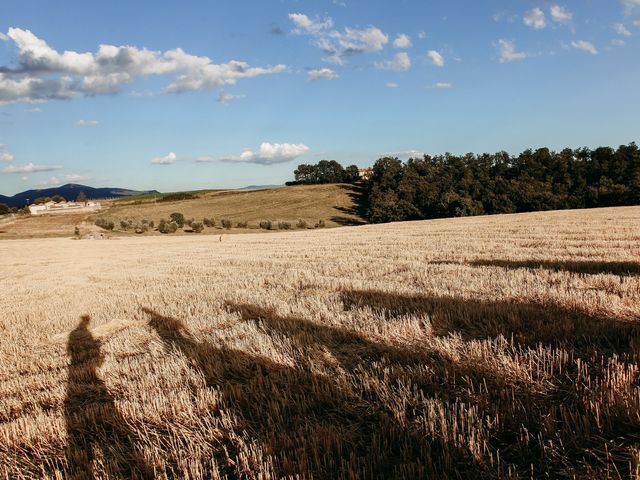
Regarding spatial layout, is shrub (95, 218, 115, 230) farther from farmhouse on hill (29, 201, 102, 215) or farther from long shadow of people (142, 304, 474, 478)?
long shadow of people (142, 304, 474, 478)

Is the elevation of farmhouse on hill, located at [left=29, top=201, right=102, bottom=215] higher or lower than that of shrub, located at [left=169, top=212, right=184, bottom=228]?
higher

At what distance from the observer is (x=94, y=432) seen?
3.88 m

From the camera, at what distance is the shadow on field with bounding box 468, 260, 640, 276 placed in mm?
9820

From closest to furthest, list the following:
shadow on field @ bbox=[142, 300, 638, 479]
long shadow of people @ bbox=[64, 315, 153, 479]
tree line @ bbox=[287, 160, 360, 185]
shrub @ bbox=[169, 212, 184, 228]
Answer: shadow on field @ bbox=[142, 300, 638, 479] < long shadow of people @ bbox=[64, 315, 153, 479] < shrub @ bbox=[169, 212, 184, 228] < tree line @ bbox=[287, 160, 360, 185]

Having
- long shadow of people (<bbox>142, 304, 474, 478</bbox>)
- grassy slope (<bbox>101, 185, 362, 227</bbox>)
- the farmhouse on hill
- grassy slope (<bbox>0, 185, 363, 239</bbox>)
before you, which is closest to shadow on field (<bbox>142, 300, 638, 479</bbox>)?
long shadow of people (<bbox>142, 304, 474, 478</bbox>)

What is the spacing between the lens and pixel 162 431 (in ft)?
12.1

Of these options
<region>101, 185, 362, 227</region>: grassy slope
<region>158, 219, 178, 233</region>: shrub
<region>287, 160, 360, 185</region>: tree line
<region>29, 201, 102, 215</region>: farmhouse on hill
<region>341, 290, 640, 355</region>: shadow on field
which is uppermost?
<region>287, 160, 360, 185</region>: tree line

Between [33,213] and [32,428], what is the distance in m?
120

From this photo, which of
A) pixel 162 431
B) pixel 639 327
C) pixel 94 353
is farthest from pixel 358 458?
pixel 94 353

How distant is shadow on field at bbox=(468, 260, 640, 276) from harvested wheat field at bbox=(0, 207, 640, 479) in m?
1.73

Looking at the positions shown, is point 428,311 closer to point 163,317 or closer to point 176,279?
point 163,317

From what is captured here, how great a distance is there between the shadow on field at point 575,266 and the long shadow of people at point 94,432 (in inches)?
400

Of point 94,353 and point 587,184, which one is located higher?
point 587,184

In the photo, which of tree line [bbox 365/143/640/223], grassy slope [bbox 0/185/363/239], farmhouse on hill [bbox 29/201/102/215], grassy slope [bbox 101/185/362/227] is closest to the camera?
grassy slope [bbox 0/185/363/239]
